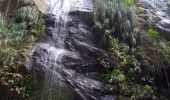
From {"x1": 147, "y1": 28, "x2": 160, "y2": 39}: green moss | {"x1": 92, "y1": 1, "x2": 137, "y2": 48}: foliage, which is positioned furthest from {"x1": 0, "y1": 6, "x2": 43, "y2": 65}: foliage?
{"x1": 147, "y1": 28, "x2": 160, "y2": 39}: green moss

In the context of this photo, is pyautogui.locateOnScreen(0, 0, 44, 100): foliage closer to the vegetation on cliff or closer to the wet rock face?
the vegetation on cliff

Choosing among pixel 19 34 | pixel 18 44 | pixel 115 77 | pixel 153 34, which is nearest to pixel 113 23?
pixel 153 34

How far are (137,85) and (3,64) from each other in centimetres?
399

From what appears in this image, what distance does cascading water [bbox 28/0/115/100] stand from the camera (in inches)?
323

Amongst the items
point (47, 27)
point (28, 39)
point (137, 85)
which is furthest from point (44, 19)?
point (137, 85)

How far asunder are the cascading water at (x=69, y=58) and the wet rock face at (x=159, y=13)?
2523 mm

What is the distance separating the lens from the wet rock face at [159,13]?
10984 mm

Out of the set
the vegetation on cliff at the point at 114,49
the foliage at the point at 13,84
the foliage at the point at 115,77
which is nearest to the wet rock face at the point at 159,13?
the vegetation on cliff at the point at 114,49

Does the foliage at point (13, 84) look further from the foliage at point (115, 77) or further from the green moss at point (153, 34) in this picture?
the green moss at point (153, 34)

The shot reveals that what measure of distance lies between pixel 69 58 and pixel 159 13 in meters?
4.68

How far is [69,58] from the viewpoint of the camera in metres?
8.98

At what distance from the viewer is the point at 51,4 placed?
11.2 m

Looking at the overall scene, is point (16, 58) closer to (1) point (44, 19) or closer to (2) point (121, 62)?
(1) point (44, 19)

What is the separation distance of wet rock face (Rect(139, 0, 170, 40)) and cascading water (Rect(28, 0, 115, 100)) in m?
2.52
